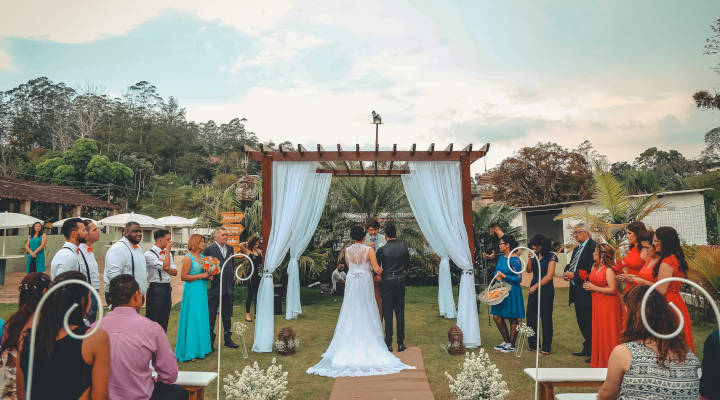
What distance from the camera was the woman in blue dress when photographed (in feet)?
19.2

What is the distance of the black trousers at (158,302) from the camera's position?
507cm

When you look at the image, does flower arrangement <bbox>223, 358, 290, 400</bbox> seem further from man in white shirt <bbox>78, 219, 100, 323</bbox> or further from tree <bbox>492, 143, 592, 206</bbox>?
tree <bbox>492, 143, 592, 206</bbox>

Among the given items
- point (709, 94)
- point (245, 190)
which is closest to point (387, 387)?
point (245, 190)

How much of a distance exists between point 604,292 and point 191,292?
5.23 meters

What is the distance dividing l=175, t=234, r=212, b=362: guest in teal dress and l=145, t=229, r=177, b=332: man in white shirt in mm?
262

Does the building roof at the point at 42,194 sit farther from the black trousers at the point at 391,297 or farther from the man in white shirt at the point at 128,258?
the black trousers at the point at 391,297

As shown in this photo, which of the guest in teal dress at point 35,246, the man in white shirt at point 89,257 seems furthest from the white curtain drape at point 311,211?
the guest in teal dress at point 35,246

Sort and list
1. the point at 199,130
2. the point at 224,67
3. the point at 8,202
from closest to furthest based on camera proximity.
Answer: the point at 224,67, the point at 8,202, the point at 199,130

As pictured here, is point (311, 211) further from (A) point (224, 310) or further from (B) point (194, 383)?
(B) point (194, 383)

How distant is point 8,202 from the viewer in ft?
71.7

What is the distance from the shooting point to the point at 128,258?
4754 millimetres

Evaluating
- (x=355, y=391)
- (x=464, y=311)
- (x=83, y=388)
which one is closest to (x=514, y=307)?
(x=464, y=311)

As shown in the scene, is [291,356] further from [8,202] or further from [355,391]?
[8,202]

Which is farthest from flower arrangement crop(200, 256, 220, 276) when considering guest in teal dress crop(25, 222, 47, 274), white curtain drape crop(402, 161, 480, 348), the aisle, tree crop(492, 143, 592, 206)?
tree crop(492, 143, 592, 206)
